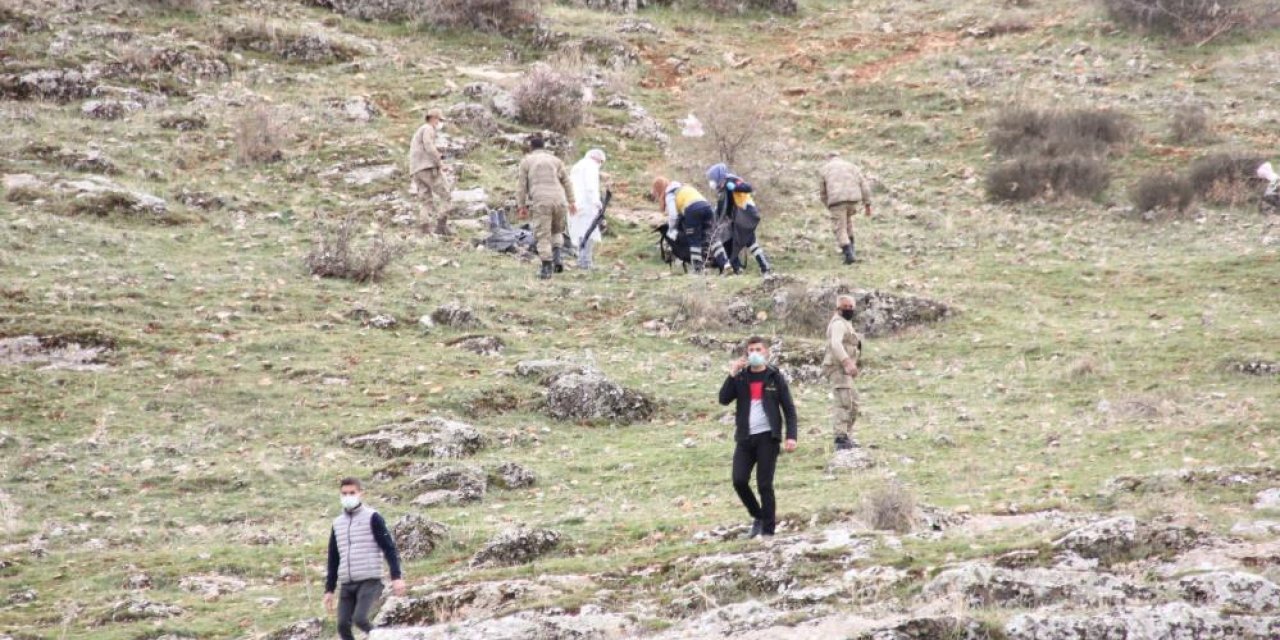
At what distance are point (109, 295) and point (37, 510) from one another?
20.6 feet

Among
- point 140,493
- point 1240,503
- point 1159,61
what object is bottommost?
point 140,493

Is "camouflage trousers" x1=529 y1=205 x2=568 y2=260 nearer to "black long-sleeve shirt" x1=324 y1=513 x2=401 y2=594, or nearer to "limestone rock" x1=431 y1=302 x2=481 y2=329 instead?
"limestone rock" x1=431 y1=302 x2=481 y2=329

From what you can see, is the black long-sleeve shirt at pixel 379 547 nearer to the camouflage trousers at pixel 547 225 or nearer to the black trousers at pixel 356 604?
the black trousers at pixel 356 604

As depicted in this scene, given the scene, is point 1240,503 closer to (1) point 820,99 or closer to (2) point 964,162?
(2) point 964,162

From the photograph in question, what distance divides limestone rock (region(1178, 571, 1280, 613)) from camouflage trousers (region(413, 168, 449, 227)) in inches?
662

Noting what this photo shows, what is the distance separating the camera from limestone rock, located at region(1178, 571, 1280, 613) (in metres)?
8.77

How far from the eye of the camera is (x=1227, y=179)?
25.8 meters

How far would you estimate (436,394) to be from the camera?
17938 mm

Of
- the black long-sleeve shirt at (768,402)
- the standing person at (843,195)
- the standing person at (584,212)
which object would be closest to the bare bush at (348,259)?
the standing person at (584,212)

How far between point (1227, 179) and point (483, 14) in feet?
60.5

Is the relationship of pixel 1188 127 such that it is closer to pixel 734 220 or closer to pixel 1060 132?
pixel 1060 132

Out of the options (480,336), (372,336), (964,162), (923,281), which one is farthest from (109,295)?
(964,162)

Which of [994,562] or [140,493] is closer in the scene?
[994,562]

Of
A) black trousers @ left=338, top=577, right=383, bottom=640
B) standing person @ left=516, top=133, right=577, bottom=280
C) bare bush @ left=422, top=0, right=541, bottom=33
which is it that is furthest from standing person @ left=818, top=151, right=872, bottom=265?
bare bush @ left=422, top=0, right=541, bottom=33
